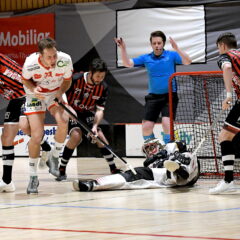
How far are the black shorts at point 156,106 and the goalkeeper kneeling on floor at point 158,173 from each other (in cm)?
168

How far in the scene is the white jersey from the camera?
6531 millimetres

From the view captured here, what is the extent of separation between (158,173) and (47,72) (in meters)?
1.47

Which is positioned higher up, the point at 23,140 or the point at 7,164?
the point at 23,140

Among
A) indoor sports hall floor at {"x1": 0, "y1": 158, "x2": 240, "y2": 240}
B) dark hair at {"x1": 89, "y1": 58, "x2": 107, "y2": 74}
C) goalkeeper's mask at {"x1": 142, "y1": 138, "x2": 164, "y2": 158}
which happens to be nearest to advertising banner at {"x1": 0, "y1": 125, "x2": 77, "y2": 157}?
dark hair at {"x1": 89, "y1": 58, "x2": 107, "y2": 74}

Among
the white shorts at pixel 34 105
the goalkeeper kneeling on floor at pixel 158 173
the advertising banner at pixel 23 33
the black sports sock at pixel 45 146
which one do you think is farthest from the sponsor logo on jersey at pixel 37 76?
the advertising banner at pixel 23 33

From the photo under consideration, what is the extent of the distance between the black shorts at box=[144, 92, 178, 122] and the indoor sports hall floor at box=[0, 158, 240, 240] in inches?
65.4

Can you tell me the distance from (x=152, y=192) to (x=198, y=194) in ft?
1.52

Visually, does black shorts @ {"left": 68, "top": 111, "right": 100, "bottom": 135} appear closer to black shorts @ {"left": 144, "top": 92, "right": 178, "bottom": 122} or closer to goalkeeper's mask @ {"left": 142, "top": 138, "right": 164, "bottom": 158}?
black shorts @ {"left": 144, "top": 92, "right": 178, "bottom": 122}

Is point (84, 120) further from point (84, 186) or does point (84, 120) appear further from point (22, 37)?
point (22, 37)

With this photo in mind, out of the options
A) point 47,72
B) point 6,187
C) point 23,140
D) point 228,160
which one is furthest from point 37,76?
point 23,140

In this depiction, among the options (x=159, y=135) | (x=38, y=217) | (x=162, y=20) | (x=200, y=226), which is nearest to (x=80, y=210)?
(x=38, y=217)

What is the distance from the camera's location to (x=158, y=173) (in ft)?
22.9

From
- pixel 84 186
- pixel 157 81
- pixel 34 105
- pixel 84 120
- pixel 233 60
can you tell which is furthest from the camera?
pixel 157 81

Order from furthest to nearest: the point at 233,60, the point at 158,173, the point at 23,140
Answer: the point at 23,140 → the point at 158,173 → the point at 233,60
